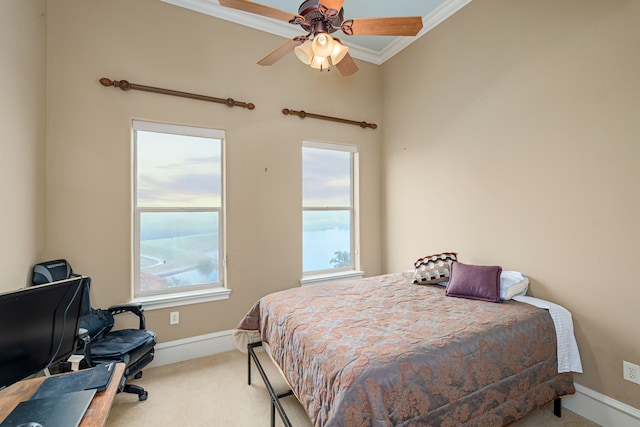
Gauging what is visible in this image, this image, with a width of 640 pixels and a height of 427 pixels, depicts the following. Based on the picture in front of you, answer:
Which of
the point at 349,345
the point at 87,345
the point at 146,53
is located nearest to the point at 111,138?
the point at 146,53

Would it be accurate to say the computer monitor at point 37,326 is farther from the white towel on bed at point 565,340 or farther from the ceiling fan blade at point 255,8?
the white towel on bed at point 565,340

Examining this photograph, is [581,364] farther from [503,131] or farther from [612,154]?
[503,131]

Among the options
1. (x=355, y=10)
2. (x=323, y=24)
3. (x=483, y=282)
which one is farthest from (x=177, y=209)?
(x=483, y=282)

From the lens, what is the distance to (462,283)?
2406mm

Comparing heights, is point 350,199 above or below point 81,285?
above

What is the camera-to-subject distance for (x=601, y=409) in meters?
1.98

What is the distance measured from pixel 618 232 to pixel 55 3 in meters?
4.61

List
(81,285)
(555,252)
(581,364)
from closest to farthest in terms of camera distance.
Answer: (81,285) < (581,364) < (555,252)

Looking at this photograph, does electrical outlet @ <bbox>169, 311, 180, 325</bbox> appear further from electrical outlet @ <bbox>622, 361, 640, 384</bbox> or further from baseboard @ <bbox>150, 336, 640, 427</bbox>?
electrical outlet @ <bbox>622, 361, 640, 384</bbox>

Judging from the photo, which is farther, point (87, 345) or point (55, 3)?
point (55, 3)

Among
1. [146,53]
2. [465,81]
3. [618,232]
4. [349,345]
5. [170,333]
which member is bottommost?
[170,333]

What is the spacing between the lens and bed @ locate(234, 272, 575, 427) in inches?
51.3

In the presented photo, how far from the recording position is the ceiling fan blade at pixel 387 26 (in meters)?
1.84

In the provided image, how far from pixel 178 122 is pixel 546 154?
3.24 m
